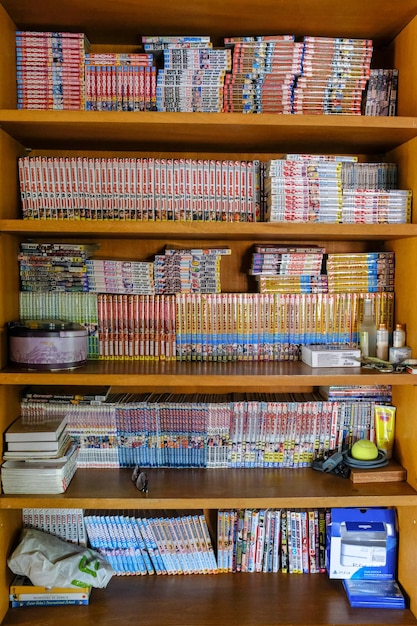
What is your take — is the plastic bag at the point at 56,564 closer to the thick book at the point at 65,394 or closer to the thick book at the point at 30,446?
the thick book at the point at 30,446

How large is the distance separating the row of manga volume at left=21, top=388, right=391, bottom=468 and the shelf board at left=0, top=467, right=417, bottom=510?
59mm

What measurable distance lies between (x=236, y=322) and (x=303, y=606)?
95cm

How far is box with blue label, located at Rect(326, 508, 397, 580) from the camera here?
5.79 feet

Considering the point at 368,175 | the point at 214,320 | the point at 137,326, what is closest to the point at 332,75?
the point at 368,175

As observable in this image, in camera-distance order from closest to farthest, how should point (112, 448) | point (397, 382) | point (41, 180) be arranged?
point (397, 382) → point (41, 180) → point (112, 448)

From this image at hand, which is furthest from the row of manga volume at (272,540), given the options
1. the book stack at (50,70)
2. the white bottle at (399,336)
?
the book stack at (50,70)

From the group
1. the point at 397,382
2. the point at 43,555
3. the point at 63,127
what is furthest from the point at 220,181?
the point at 43,555

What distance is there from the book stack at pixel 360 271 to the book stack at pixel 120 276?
0.64m

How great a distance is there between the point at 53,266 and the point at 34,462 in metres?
0.65

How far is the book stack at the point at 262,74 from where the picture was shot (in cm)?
168

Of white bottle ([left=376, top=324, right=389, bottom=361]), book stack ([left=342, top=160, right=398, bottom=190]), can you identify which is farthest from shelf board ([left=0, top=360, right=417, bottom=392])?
book stack ([left=342, top=160, right=398, bottom=190])

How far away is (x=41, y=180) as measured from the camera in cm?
173

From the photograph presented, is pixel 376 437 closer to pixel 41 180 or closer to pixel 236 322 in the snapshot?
pixel 236 322

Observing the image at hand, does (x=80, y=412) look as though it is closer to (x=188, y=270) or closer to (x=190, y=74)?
(x=188, y=270)
